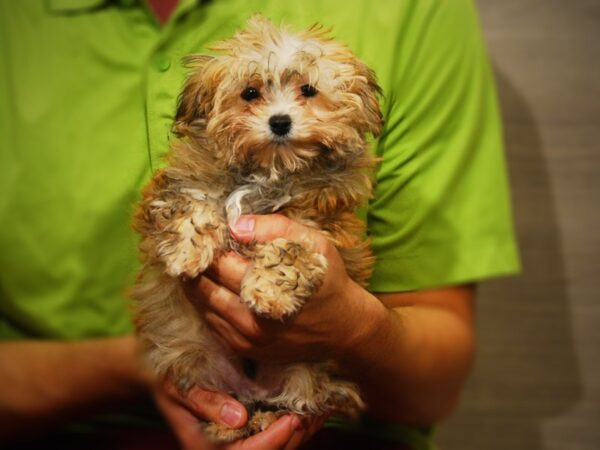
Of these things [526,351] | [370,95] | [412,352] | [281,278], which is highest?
[370,95]

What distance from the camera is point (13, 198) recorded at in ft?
1.44

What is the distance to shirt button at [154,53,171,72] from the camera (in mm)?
445

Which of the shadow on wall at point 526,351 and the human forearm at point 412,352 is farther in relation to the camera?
the shadow on wall at point 526,351

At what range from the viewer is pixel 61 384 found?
41 centimetres

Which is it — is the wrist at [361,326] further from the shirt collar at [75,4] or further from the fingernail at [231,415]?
the shirt collar at [75,4]

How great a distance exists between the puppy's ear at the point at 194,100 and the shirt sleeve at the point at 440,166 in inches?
5.6

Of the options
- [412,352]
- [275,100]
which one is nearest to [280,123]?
[275,100]

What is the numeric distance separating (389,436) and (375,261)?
8.0 inches

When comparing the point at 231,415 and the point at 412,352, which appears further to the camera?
the point at 412,352

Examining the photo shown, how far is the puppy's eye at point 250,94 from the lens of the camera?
420mm

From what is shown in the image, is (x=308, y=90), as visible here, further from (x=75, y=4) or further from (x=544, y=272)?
(x=544, y=272)

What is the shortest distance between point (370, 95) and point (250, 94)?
9 centimetres

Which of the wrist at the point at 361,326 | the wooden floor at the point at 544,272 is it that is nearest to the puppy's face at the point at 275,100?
the wrist at the point at 361,326

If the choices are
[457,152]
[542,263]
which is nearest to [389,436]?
[457,152]
